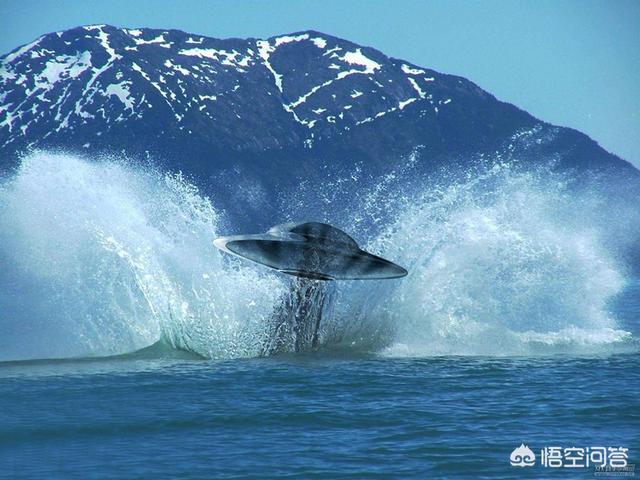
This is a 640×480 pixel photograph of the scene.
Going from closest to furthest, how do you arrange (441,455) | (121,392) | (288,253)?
1. (441,455)
2. (121,392)
3. (288,253)

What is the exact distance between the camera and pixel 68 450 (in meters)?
17.7

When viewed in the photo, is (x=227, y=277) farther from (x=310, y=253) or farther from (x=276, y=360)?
(x=310, y=253)

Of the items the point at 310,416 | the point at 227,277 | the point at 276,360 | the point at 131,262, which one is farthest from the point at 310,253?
the point at 227,277

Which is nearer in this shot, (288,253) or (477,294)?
(288,253)

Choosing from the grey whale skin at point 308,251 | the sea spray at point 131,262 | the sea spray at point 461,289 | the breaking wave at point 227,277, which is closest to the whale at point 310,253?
the grey whale skin at point 308,251

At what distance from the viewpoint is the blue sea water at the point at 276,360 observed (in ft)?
57.3

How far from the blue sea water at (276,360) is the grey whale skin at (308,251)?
257cm

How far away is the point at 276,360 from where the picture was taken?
27906mm

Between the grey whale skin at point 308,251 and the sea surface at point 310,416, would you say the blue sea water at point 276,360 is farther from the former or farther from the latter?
the grey whale skin at point 308,251

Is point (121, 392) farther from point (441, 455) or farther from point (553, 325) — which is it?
point (553, 325)

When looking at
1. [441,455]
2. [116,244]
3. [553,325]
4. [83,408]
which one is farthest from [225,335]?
[553,325]

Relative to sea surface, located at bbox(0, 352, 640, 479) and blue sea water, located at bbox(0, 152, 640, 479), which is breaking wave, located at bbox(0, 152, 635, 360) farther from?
sea surface, located at bbox(0, 352, 640, 479)

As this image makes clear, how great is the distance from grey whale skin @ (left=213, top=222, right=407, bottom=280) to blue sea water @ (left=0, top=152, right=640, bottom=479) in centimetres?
257

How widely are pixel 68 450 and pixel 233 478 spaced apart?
12.0 feet
